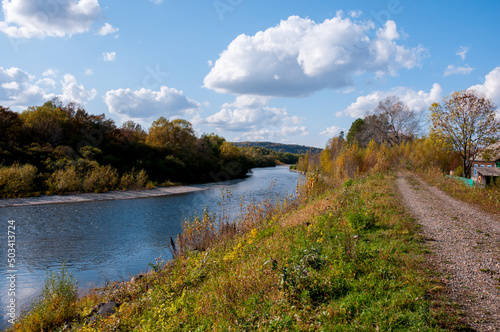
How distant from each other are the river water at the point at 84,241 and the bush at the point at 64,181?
5.77 m

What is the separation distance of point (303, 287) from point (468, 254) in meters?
3.54

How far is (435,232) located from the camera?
741 centimetres

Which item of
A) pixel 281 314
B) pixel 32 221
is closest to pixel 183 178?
pixel 32 221

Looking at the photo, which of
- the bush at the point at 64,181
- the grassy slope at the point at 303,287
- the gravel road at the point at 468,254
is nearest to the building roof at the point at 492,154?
the gravel road at the point at 468,254

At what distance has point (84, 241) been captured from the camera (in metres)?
14.1

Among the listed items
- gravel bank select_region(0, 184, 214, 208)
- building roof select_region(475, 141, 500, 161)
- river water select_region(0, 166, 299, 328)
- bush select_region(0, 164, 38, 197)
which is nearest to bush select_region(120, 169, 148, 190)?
gravel bank select_region(0, 184, 214, 208)

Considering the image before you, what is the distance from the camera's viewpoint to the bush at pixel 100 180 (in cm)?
3091

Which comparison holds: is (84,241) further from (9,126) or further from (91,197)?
(9,126)

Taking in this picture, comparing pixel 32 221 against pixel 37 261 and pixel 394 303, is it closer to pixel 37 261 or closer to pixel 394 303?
pixel 37 261

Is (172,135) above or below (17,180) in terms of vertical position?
above

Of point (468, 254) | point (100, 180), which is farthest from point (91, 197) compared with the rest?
point (468, 254)

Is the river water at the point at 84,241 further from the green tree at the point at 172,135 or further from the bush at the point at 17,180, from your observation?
the green tree at the point at 172,135

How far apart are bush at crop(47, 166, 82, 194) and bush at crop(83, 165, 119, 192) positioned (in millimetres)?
769

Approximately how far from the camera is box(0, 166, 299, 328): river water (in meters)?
9.84
